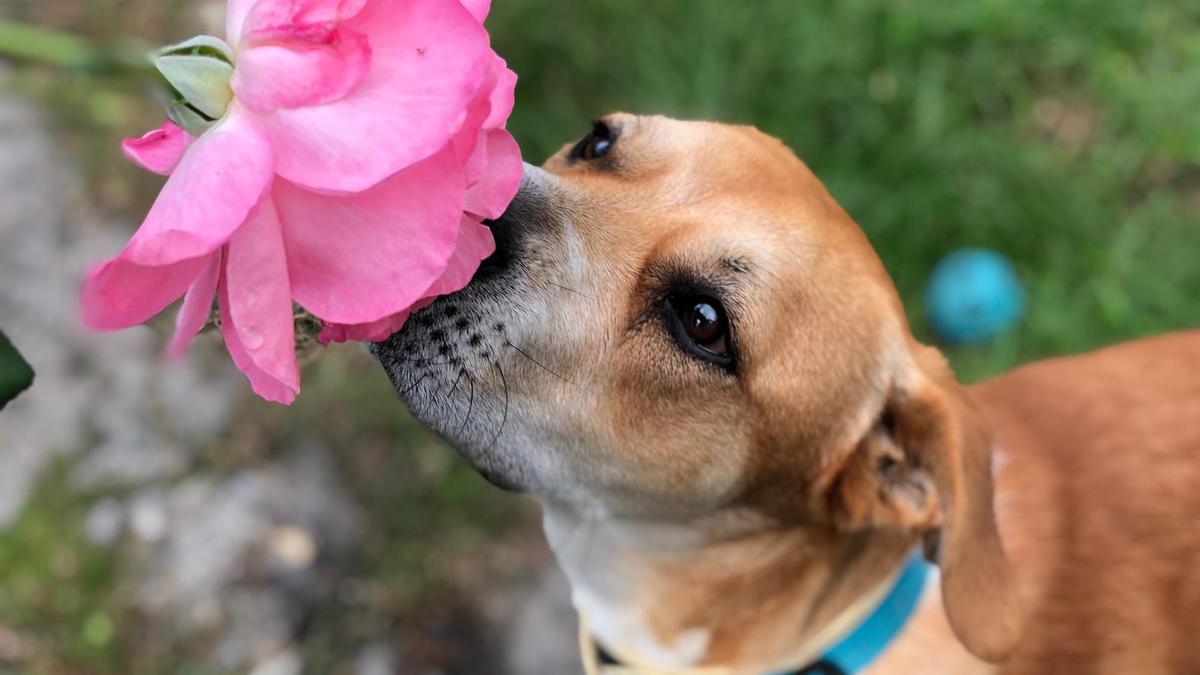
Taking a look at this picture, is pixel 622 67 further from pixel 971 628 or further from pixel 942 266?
pixel 971 628

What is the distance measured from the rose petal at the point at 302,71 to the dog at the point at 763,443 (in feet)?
3.36

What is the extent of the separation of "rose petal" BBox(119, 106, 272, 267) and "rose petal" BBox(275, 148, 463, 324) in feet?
0.19

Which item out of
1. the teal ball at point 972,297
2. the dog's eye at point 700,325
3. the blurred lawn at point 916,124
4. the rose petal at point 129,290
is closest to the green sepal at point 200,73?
the rose petal at point 129,290

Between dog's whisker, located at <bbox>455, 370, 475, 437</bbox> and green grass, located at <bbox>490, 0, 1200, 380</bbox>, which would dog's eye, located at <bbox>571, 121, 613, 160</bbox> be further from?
green grass, located at <bbox>490, 0, 1200, 380</bbox>

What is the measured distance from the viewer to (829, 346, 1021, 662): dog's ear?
6.76ft

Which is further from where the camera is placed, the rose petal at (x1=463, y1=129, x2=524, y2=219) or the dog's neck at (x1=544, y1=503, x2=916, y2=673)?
the dog's neck at (x1=544, y1=503, x2=916, y2=673)

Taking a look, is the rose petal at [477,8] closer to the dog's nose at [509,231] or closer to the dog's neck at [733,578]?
the dog's nose at [509,231]

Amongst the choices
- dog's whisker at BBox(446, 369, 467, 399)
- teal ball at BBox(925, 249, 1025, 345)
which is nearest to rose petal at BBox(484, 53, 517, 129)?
dog's whisker at BBox(446, 369, 467, 399)

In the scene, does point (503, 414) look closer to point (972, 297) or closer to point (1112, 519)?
point (1112, 519)

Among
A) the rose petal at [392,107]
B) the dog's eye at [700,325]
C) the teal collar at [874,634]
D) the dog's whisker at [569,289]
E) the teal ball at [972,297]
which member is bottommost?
the teal ball at [972,297]

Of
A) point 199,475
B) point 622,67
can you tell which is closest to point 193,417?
point 199,475

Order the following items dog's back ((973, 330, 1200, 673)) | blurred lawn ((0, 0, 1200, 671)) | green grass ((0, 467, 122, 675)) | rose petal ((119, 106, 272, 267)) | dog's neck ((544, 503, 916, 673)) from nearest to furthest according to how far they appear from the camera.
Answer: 1. rose petal ((119, 106, 272, 267))
2. dog's neck ((544, 503, 916, 673))
3. dog's back ((973, 330, 1200, 673))
4. green grass ((0, 467, 122, 675))
5. blurred lawn ((0, 0, 1200, 671))

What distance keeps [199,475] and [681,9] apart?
2897 mm

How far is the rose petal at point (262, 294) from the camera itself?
864 millimetres
